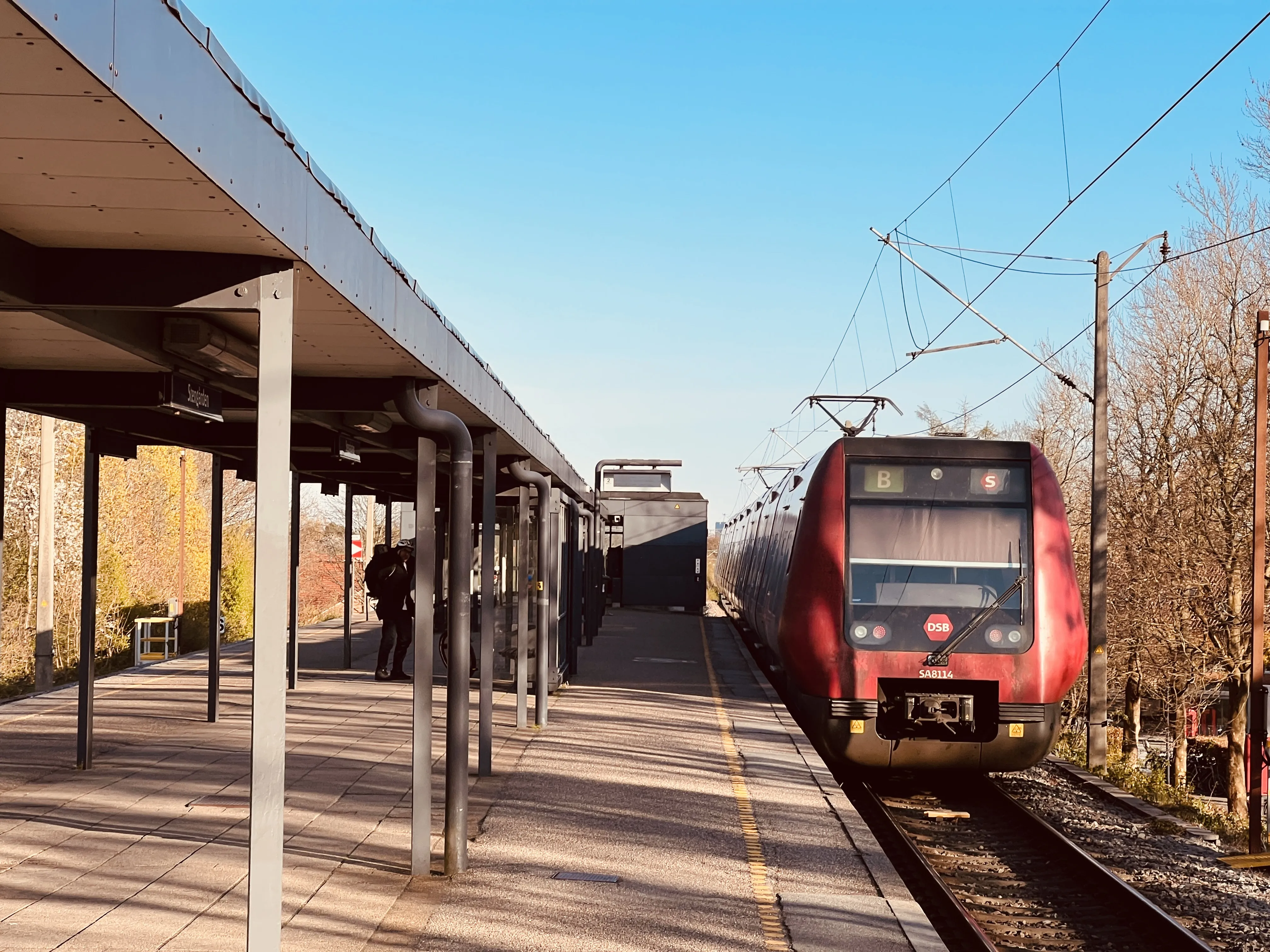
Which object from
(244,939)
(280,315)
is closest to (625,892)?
(244,939)

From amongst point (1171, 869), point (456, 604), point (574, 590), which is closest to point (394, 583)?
point (574, 590)

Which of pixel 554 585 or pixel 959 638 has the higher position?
pixel 554 585

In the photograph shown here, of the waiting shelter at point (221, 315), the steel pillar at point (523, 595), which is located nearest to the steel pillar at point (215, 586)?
the waiting shelter at point (221, 315)

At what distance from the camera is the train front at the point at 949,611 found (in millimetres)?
10656

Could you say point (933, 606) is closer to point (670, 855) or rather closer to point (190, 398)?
point (670, 855)

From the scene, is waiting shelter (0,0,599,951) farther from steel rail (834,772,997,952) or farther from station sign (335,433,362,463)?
steel rail (834,772,997,952)

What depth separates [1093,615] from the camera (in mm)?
15414

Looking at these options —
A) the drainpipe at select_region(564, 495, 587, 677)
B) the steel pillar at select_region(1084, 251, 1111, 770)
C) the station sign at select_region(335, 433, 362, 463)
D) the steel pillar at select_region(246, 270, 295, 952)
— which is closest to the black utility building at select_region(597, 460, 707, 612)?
the drainpipe at select_region(564, 495, 587, 677)

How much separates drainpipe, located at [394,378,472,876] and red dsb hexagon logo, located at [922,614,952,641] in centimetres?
449

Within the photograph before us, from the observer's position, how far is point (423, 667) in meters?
7.09

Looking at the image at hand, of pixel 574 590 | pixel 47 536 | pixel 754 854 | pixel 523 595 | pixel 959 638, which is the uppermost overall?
pixel 47 536

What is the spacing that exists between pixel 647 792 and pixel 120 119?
24.1 ft

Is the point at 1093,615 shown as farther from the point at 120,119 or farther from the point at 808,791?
the point at 120,119

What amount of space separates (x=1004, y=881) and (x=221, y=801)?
5.11 meters
